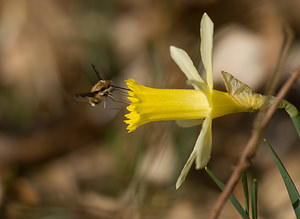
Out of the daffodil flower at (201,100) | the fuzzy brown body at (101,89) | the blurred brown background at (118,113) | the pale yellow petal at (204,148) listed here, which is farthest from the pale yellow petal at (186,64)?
the blurred brown background at (118,113)

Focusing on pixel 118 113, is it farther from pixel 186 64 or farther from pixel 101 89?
pixel 186 64

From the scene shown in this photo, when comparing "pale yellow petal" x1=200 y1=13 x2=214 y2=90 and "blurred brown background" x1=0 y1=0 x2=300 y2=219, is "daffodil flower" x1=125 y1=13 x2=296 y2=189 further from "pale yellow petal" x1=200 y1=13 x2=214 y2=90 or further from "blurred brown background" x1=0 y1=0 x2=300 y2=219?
"blurred brown background" x1=0 y1=0 x2=300 y2=219

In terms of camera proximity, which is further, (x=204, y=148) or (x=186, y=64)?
(x=186, y=64)

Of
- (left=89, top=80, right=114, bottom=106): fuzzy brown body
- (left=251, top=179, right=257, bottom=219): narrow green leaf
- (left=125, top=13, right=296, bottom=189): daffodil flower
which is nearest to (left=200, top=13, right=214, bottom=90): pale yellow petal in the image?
(left=125, top=13, right=296, bottom=189): daffodil flower

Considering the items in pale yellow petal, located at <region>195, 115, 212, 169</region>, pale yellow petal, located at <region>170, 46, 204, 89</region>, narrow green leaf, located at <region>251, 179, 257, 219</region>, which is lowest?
narrow green leaf, located at <region>251, 179, 257, 219</region>

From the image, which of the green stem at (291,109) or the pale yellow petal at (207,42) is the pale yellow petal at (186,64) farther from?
the green stem at (291,109)

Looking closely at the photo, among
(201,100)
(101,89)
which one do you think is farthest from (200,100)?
(101,89)
